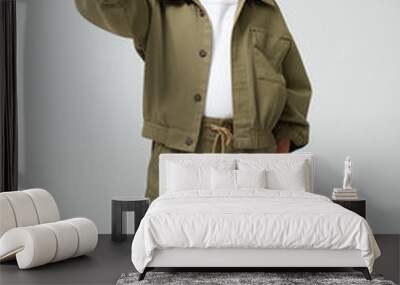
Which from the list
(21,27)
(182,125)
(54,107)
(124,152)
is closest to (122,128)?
(124,152)

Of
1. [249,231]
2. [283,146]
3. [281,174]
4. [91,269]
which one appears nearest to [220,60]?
[283,146]

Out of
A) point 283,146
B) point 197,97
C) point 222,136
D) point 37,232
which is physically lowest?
point 37,232

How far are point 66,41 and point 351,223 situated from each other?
Answer: 11.7ft

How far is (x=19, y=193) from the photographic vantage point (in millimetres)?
4973

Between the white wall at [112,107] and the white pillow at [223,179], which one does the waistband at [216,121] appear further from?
the white wall at [112,107]

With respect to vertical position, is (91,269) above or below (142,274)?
below

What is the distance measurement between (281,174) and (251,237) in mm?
1335

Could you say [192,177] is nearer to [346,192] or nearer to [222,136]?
[222,136]

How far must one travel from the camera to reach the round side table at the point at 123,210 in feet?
18.8

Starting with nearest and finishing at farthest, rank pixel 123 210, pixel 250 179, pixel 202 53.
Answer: pixel 202 53, pixel 250 179, pixel 123 210

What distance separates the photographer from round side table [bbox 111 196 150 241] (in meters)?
5.74

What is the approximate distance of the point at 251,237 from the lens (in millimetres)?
3992

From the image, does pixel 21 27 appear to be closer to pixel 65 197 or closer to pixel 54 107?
pixel 54 107

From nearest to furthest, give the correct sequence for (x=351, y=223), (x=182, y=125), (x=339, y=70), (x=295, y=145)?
1. (x=351, y=223)
2. (x=182, y=125)
3. (x=295, y=145)
4. (x=339, y=70)
